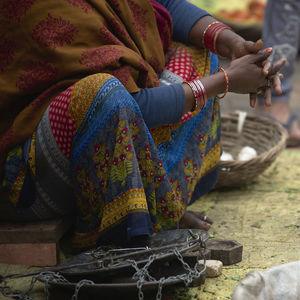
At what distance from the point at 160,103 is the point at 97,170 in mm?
354

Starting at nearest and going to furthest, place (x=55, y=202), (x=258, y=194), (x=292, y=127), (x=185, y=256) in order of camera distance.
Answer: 1. (x=185, y=256)
2. (x=55, y=202)
3. (x=258, y=194)
4. (x=292, y=127)

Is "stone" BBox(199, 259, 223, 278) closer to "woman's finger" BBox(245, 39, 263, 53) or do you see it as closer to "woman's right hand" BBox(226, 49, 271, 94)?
"woman's right hand" BBox(226, 49, 271, 94)

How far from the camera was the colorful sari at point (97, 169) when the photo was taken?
1929 mm

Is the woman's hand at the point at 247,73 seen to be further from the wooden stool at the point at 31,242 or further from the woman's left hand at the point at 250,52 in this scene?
the wooden stool at the point at 31,242

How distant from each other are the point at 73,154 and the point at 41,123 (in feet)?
0.56

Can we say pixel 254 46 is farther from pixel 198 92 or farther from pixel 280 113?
pixel 280 113

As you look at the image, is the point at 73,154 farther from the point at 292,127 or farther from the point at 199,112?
the point at 292,127

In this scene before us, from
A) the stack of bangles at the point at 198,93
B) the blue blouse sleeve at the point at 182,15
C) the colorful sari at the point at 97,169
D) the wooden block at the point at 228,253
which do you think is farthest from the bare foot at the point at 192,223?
the blue blouse sleeve at the point at 182,15

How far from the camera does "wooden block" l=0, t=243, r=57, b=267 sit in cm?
220

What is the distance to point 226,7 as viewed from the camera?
7941mm

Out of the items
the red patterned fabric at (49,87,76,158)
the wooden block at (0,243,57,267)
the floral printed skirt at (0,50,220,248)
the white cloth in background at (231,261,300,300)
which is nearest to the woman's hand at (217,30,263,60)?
the floral printed skirt at (0,50,220,248)

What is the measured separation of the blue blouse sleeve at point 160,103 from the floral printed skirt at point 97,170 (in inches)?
4.5

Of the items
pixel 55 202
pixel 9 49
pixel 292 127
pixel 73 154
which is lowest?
pixel 292 127

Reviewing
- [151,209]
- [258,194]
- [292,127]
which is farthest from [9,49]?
[292,127]
